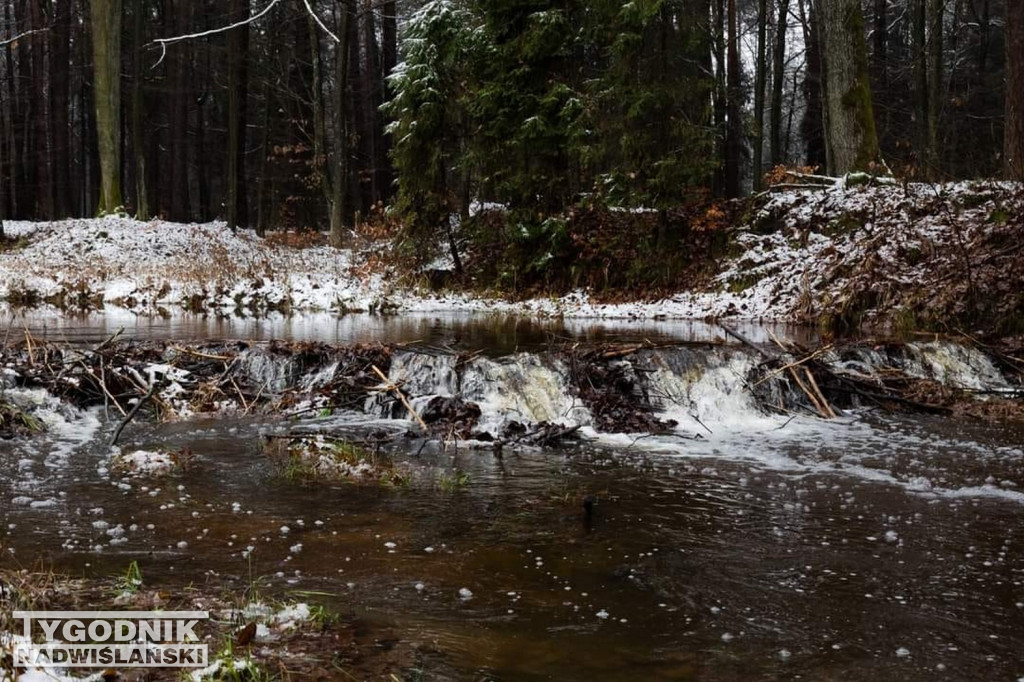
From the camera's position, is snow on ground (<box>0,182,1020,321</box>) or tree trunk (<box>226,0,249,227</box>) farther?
tree trunk (<box>226,0,249,227</box>)

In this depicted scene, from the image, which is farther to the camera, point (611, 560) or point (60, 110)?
point (60, 110)

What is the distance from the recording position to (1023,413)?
8.27 meters

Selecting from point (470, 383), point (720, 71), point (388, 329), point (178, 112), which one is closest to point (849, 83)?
point (388, 329)

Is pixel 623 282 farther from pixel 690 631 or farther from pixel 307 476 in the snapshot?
pixel 690 631

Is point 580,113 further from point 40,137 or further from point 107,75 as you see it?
point 40,137

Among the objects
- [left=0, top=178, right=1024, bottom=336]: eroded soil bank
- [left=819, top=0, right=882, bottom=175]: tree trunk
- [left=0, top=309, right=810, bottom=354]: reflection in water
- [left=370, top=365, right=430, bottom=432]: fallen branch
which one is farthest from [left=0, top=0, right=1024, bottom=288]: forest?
[left=370, top=365, right=430, bottom=432]: fallen branch

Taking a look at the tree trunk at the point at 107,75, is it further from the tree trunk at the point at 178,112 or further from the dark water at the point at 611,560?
the dark water at the point at 611,560

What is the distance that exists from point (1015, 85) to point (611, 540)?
12.2 metres

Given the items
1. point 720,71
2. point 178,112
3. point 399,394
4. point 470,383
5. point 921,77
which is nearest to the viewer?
point 399,394

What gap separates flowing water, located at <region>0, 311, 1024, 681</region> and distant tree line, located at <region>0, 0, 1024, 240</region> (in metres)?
3.02

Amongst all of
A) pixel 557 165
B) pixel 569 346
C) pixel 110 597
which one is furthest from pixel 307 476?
pixel 557 165

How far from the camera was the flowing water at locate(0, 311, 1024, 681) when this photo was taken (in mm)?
3422

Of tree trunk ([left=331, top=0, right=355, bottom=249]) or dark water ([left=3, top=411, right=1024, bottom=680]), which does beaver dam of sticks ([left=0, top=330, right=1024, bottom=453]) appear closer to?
dark water ([left=3, top=411, right=1024, bottom=680])

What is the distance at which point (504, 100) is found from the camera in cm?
1870
